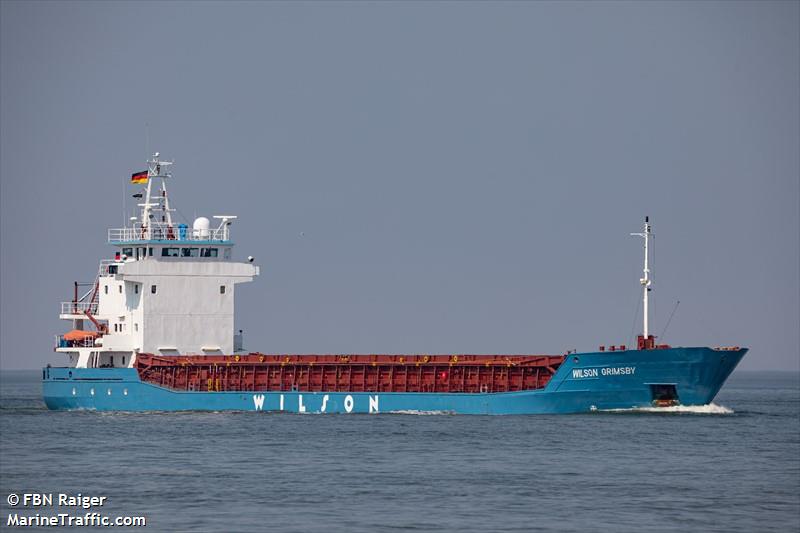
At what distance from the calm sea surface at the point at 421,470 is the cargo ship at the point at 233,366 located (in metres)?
1.18

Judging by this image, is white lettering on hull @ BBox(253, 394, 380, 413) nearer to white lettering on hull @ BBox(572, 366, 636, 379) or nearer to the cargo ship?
the cargo ship

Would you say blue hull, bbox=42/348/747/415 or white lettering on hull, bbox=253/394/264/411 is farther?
white lettering on hull, bbox=253/394/264/411

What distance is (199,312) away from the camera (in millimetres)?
61875

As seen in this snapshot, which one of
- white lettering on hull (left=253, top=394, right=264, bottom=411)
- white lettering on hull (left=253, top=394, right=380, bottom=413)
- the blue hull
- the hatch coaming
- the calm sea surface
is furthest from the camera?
white lettering on hull (left=253, top=394, right=264, bottom=411)

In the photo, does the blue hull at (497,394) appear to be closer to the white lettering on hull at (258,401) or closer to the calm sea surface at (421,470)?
the white lettering on hull at (258,401)

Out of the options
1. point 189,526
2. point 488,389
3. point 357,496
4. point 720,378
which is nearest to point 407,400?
point 488,389

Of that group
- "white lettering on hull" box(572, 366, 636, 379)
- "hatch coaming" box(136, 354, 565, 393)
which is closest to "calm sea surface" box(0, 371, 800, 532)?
"white lettering on hull" box(572, 366, 636, 379)

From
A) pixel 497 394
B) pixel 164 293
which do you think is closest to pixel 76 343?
pixel 164 293

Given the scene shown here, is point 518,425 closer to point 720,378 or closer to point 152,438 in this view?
point 720,378

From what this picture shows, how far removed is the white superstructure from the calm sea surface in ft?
17.6

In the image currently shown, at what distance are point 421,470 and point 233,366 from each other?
22.0 m

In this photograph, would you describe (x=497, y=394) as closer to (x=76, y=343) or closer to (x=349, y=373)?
(x=349, y=373)

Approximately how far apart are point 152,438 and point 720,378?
22.7 m

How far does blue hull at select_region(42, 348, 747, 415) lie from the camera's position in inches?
2076
